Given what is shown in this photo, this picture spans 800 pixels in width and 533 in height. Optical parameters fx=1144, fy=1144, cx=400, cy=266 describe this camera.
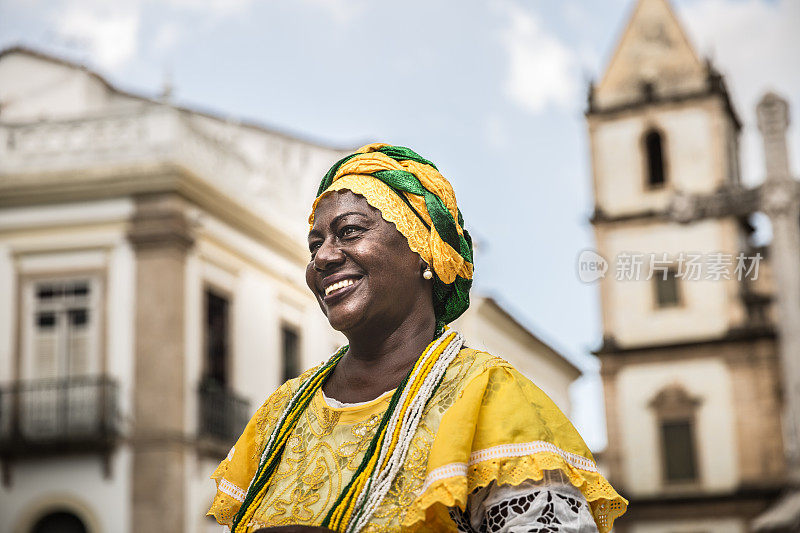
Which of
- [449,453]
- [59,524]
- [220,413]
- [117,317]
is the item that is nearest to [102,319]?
[117,317]

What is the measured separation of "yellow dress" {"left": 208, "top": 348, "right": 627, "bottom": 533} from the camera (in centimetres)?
213

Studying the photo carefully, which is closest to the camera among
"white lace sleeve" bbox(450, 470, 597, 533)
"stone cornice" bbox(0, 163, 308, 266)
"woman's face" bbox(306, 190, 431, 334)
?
"white lace sleeve" bbox(450, 470, 597, 533)

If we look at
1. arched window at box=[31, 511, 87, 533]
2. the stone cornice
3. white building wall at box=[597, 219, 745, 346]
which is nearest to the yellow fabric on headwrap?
the stone cornice

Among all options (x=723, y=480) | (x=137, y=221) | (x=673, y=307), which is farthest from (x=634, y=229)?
(x=137, y=221)

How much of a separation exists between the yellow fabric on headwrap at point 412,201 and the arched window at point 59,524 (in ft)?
37.8

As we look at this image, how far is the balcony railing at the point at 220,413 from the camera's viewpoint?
13.7 m

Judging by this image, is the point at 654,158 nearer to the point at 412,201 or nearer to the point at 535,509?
the point at 412,201

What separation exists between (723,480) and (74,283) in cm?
1530

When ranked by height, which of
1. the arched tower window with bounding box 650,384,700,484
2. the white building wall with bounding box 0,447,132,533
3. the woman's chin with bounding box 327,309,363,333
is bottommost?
the woman's chin with bounding box 327,309,363,333

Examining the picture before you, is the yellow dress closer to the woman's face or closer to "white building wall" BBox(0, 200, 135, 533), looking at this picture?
the woman's face

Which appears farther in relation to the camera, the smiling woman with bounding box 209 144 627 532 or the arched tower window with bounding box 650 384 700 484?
the arched tower window with bounding box 650 384 700 484

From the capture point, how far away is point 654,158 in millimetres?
25891

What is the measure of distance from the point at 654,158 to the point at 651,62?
85.0 inches

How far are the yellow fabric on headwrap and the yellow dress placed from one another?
20cm
